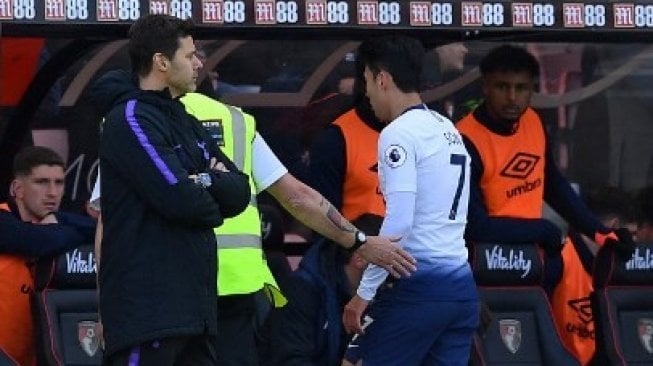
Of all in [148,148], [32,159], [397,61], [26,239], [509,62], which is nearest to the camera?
[148,148]

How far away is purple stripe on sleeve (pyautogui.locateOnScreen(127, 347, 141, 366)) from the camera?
5.07 meters

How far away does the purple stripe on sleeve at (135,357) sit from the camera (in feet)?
16.6

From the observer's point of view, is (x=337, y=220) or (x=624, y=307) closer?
(x=337, y=220)

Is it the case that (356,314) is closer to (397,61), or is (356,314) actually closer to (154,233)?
(397,61)

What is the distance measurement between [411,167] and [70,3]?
1.41m

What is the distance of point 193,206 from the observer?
5016mm

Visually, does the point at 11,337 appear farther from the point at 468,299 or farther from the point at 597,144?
the point at 597,144

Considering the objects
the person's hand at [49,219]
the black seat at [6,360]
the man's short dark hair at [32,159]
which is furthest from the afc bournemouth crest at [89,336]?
the man's short dark hair at [32,159]

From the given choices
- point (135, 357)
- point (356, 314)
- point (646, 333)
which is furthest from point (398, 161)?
point (646, 333)

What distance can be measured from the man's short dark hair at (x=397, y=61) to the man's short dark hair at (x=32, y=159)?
5.39ft

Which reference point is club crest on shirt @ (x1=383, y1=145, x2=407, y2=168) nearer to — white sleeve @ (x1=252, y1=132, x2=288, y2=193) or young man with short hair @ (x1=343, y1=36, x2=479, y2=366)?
young man with short hair @ (x1=343, y1=36, x2=479, y2=366)

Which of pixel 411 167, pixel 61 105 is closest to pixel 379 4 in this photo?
pixel 411 167

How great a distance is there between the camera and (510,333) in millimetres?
7340

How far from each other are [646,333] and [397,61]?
2.10 meters
